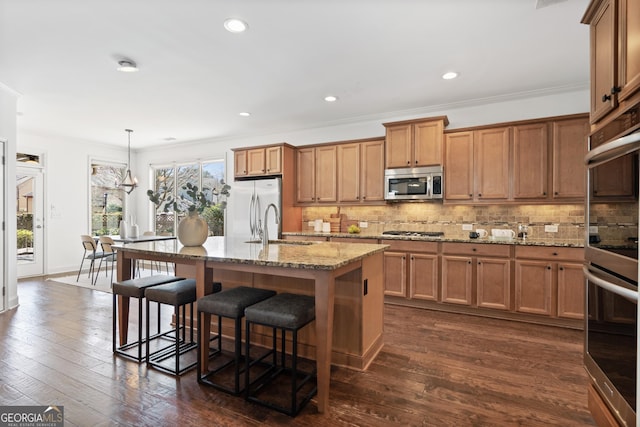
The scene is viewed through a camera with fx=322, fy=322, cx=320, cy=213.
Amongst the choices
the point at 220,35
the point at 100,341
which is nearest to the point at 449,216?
the point at 220,35

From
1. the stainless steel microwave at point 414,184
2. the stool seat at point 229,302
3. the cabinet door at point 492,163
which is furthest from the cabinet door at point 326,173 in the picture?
the stool seat at point 229,302

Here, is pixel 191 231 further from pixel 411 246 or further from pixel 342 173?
pixel 342 173

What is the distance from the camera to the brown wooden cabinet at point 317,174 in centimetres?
517

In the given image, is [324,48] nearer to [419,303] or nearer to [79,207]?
[419,303]

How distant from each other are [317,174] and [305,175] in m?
0.24

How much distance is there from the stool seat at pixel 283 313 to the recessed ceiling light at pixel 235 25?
2.18 metres

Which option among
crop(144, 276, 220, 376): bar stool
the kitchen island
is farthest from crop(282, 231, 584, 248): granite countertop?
crop(144, 276, 220, 376): bar stool

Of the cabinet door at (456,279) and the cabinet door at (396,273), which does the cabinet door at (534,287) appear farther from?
the cabinet door at (396,273)

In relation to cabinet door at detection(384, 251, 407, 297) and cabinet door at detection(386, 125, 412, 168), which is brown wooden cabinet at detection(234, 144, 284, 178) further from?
cabinet door at detection(384, 251, 407, 297)

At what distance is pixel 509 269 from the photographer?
366 centimetres

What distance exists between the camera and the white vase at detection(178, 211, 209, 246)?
9.38 ft

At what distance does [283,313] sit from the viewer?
6.40 ft

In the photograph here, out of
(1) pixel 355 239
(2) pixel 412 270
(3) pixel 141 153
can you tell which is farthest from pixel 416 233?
(3) pixel 141 153

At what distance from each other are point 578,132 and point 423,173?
5.74ft
